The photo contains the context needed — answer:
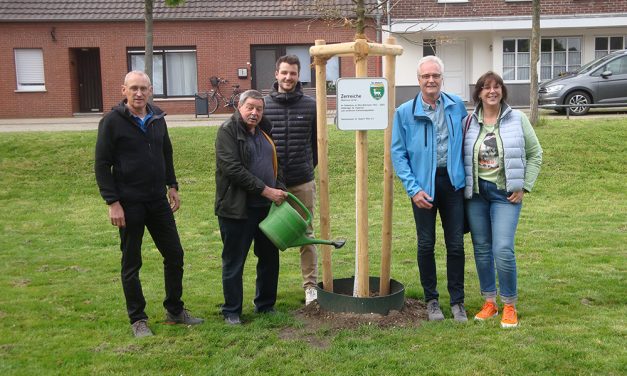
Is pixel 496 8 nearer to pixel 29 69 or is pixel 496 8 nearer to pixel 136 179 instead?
pixel 29 69

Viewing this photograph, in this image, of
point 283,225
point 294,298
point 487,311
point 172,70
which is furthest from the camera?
point 172,70

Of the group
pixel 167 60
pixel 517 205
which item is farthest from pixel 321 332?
pixel 167 60

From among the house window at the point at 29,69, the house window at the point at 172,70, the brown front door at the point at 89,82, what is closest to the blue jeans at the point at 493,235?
the house window at the point at 172,70

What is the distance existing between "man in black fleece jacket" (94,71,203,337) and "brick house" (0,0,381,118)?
1935cm

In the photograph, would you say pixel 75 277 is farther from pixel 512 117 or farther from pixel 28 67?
pixel 28 67

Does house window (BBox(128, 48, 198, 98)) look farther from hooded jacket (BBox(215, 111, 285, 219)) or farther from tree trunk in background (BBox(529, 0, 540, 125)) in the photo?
hooded jacket (BBox(215, 111, 285, 219))

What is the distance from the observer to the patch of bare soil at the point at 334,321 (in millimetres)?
5152

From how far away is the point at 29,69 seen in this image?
2481 cm

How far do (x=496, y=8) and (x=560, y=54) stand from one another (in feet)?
9.63

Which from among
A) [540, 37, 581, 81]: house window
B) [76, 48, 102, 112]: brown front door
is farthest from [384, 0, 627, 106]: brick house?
[76, 48, 102, 112]: brown front door

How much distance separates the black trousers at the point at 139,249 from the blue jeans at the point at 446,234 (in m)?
1.87

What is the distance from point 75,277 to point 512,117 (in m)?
4.49

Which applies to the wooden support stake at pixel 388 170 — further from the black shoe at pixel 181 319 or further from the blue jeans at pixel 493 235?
the black shoe at pixel 181 319

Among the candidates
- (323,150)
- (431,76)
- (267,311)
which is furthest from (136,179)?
(431,76)
